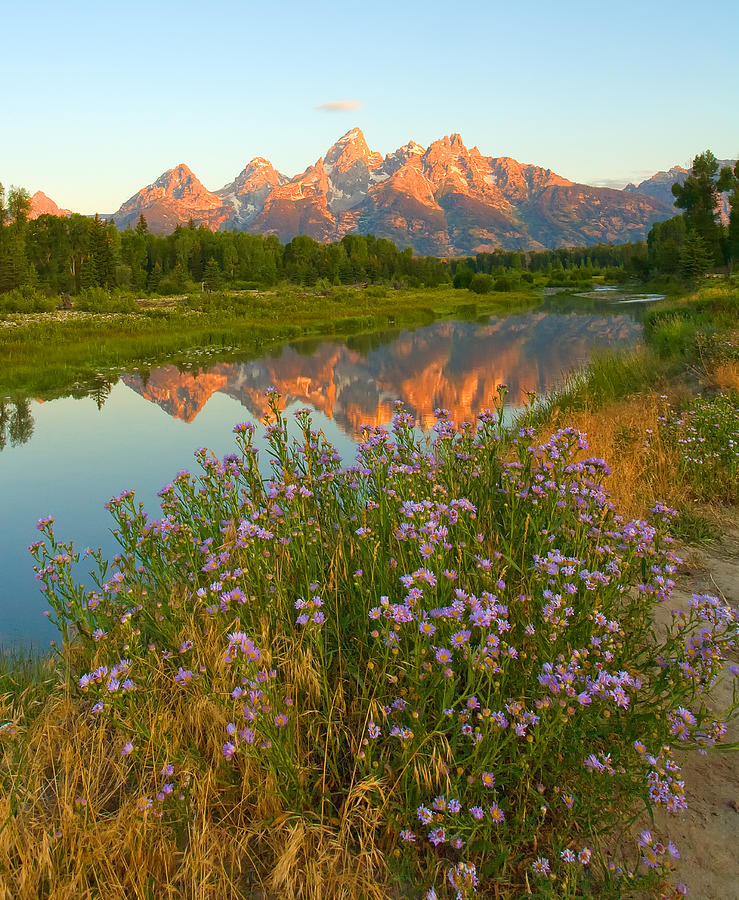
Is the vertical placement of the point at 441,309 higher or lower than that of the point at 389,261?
lower

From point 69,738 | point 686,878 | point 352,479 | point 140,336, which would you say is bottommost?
point 686,878

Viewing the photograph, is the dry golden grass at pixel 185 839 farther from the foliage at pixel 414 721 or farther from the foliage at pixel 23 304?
the foliage at pixel 23 304

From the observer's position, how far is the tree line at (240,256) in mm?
58500

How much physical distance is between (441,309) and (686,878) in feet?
196

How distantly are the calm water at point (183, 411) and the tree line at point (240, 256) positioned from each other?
133 ft

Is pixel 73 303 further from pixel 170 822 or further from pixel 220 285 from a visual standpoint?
pixel 170 822

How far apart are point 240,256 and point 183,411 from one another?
87514mm

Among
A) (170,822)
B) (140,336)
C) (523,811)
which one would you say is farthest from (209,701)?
(140,336)

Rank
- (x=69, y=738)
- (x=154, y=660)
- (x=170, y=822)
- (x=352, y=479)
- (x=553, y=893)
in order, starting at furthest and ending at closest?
1. (x=352, y=479)
2. (x=154, y=660)
3. (x=69, y=738)
4. (x=170, y=822)
5. (x=553, y=893)

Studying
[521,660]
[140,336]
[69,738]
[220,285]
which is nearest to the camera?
[521,660]

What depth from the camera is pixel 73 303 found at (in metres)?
48.2

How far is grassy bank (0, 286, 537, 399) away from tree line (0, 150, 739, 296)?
75.4 feet

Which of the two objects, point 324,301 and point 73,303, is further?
point 324,301

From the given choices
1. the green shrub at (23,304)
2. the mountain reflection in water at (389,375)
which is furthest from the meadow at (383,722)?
the green shrub at (23,304)
